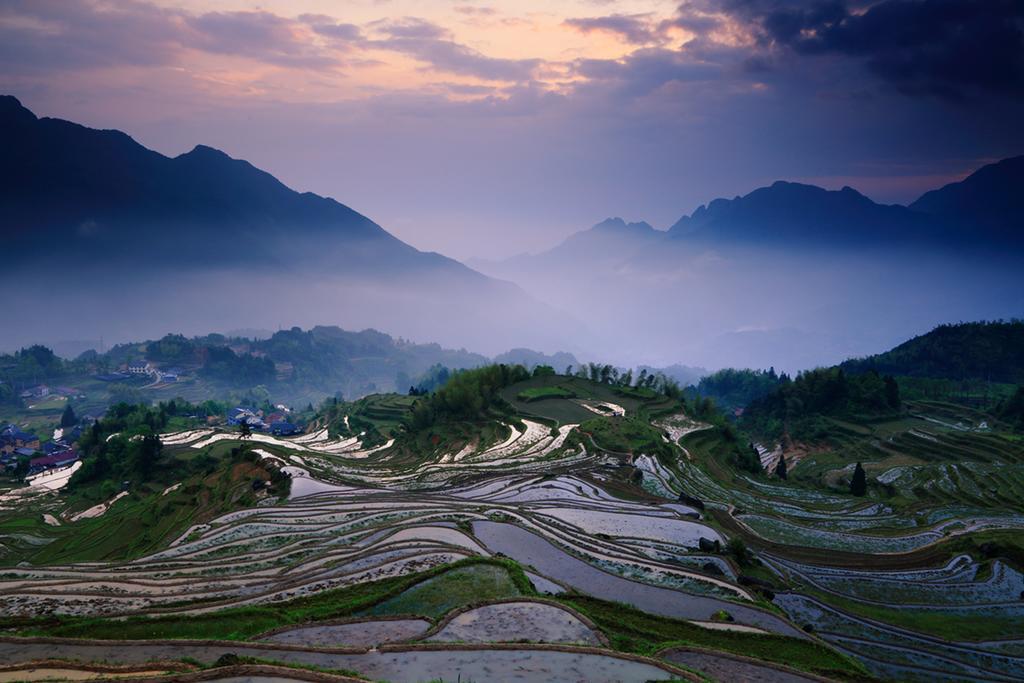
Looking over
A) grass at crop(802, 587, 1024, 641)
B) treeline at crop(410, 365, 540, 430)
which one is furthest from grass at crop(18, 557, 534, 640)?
treeline at crop(410, 365, 540, 430)

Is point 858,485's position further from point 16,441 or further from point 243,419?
point 16,441

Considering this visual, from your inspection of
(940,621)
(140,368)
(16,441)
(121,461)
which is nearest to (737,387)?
(121,461)

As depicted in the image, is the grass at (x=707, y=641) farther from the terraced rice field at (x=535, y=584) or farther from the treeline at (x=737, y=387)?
the treeline at (x=737, y=387)

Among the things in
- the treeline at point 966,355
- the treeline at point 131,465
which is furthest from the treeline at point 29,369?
the treeline at point 966,355

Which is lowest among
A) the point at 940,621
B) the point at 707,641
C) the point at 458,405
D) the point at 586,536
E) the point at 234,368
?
the point at 234,368

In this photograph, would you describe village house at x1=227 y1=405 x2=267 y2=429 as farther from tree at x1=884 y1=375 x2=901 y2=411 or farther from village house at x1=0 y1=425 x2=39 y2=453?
tree at x1=884 y1=375 x2=901 y2=411

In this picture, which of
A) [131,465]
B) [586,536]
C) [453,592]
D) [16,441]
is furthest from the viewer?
[16,441]

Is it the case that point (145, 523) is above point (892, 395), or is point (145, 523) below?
below
